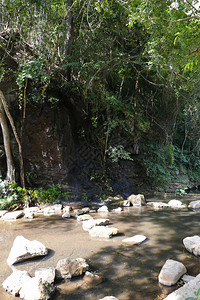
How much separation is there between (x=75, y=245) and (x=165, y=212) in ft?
9.37

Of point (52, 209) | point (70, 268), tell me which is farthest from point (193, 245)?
point (52, 209)

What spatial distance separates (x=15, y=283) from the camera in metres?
2.07

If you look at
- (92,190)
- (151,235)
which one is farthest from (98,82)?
(151,235)

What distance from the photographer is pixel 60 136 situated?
6.64 m

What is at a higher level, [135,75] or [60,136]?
[135,75]

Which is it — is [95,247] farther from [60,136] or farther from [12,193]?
[60,136]

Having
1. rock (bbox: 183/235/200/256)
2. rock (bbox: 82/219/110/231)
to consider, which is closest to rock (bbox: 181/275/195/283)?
rock (bbox: 183/235/200/256)

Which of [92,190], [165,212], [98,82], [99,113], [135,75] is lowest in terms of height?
[165,212]

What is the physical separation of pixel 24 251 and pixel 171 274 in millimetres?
1806

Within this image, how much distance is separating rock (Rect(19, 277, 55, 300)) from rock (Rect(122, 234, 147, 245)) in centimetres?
154

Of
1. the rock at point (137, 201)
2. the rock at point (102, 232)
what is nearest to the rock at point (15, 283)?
the rock at point (102, 232)

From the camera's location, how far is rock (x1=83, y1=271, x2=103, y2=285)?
86.5 inches

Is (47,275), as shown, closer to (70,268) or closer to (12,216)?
(70,268)

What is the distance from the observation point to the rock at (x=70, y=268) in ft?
7.47
